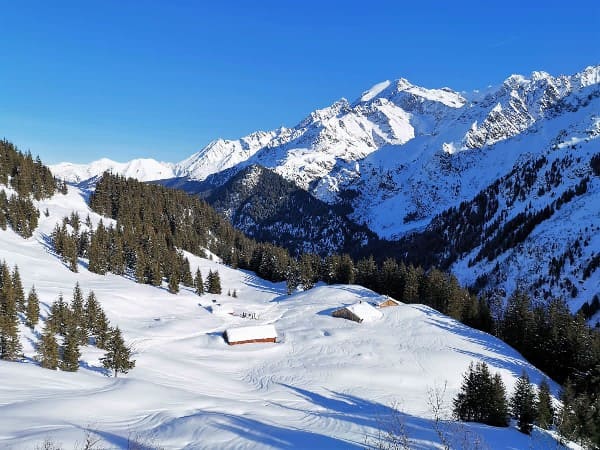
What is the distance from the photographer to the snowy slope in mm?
21703

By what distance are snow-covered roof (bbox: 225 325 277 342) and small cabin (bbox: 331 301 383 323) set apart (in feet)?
46.6

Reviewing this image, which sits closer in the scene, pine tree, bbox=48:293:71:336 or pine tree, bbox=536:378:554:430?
pine tree, bbox=536:378:554:430

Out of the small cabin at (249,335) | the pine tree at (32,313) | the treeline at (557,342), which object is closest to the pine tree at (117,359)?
the pine tree at (32,313)

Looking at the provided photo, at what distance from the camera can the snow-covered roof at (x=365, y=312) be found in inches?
2794

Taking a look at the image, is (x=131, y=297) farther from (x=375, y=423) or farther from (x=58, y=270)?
(x=375, y=423)

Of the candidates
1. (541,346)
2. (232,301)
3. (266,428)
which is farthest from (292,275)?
(266,428)

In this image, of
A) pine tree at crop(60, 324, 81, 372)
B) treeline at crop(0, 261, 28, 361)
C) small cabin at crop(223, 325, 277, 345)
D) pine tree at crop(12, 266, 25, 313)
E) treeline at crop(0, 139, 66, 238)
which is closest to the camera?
pine tree at crop(60, 324, 81, 372)

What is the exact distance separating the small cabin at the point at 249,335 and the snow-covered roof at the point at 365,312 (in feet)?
50.2

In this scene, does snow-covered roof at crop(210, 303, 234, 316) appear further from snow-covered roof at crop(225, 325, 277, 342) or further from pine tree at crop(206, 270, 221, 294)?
pine tree at crop(206, 270, 221, 294)

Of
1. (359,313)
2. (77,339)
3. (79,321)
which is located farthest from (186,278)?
(77,339)

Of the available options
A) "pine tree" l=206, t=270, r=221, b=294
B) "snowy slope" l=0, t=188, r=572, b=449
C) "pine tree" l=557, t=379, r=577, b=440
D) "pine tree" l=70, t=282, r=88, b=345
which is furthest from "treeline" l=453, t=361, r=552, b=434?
"pine tree" l=206, t=270, r=221, b=294

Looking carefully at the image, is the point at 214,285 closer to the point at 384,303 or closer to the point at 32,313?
the point at 384,303

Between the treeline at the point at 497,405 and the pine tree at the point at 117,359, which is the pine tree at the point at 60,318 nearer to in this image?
the pine tree at the point at 117,359

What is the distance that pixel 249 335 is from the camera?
61.0 m
